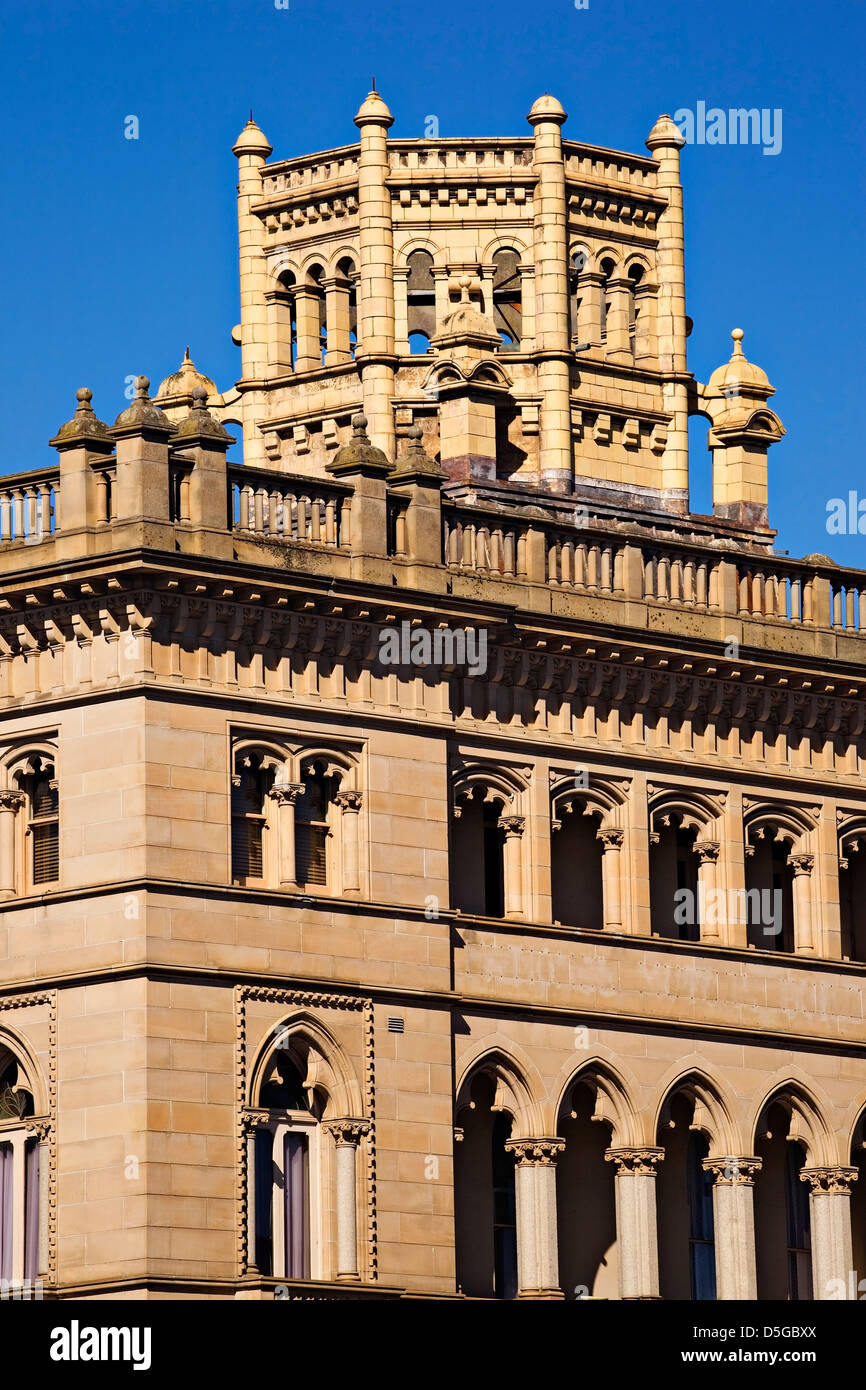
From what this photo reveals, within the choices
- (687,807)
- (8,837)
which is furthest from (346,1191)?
(687,807)

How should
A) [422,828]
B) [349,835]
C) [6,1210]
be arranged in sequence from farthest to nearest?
[422,828] → [349,835] → [6,1210]

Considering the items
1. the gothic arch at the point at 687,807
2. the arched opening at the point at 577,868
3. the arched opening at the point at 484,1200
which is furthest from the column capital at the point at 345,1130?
the gothic arch at the point at 687,807

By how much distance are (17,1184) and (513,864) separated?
8881 millimetres

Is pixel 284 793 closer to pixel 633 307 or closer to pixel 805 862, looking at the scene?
pixel 805 862

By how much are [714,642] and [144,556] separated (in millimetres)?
10624

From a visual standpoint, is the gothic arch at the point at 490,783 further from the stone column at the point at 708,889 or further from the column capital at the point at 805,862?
the column capital at the point at 805,862

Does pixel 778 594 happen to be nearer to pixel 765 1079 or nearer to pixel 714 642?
pixel 714 642

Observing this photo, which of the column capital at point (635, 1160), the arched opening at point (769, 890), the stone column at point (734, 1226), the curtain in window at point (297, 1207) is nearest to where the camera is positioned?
the curtain in window at point (297, 1207)

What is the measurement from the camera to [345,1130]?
56656 millimetres

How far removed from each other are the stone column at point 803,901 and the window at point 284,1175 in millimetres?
10391

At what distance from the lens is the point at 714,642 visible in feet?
205

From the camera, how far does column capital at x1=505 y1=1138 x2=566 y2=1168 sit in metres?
59.5

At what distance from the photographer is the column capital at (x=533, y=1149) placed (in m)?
59.5
